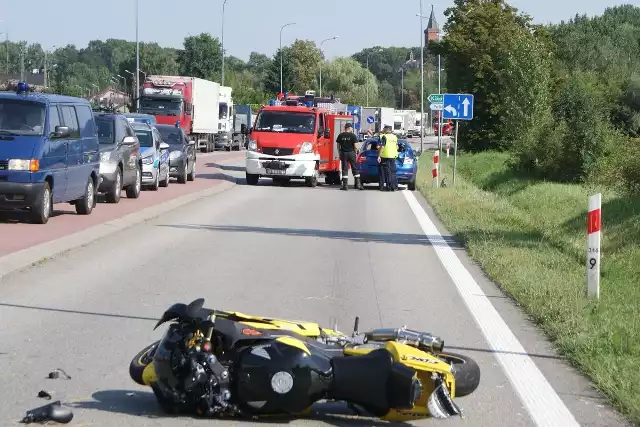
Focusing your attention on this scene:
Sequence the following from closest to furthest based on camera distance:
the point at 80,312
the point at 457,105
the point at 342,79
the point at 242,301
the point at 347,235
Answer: the point at 80,312, the point at 242,301, the point at 347,235, the point at 457,105, the point at 342,79

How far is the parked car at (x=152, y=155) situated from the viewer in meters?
28.8

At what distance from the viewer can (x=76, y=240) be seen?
1620cm

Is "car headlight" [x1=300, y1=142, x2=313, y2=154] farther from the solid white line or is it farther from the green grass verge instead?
the solid white line

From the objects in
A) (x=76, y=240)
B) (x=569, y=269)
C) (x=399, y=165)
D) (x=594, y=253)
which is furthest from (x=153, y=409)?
(x=399, y=165)

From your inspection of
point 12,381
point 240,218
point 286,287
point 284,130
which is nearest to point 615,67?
point 284,130

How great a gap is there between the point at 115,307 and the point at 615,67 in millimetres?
71980

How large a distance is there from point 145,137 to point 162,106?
2363 centimetres

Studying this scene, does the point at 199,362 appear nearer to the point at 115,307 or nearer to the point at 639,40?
the point at 115,307

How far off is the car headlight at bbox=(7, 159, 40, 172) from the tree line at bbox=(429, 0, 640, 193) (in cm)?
1787

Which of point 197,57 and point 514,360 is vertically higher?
point 197,57

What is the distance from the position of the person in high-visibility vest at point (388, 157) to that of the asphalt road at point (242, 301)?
12733mm

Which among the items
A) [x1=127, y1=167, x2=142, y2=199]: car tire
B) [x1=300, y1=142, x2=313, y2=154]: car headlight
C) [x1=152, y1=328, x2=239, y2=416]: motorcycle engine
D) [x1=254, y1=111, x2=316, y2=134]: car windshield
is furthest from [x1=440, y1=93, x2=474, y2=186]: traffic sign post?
[x1=152, y1=328, x2=239, y2=416]: motorcycle engine

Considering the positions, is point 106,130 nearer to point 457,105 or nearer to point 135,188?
point 135,188

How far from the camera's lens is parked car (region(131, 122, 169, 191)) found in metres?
28.8
